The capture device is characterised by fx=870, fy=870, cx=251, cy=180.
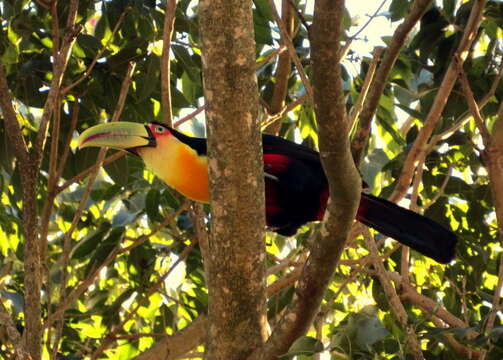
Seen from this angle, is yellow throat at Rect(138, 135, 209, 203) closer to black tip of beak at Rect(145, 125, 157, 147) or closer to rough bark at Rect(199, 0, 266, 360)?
black tip of beak at Rect(145, 125, 157, 147)

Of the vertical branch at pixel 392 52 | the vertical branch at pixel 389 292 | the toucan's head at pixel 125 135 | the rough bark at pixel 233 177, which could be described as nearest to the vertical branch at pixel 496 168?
the vertical branch at pixel 389 292

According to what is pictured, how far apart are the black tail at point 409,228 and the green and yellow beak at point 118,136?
934 millimetres

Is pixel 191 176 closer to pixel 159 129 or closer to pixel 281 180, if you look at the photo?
pixel 159 129

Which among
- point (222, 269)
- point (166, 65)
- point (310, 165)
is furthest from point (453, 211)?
point (222, 269)

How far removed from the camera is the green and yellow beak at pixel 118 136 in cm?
341

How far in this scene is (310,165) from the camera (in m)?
3.75

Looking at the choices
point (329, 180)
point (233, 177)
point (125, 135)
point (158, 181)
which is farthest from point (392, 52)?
point (158, 181)

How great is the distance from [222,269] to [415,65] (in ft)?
6.51

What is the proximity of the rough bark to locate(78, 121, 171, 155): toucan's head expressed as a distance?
42.4 inches

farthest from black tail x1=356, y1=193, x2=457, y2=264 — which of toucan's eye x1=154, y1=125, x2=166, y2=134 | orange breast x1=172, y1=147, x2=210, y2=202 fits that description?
toucan's eye x1=154, y1=125, x2=166, y2=134

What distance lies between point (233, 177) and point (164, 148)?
128 centimetres

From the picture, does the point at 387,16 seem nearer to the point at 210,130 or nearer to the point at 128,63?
the point at 128,63

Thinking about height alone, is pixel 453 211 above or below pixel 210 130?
above

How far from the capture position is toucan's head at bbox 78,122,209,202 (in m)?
3.43
